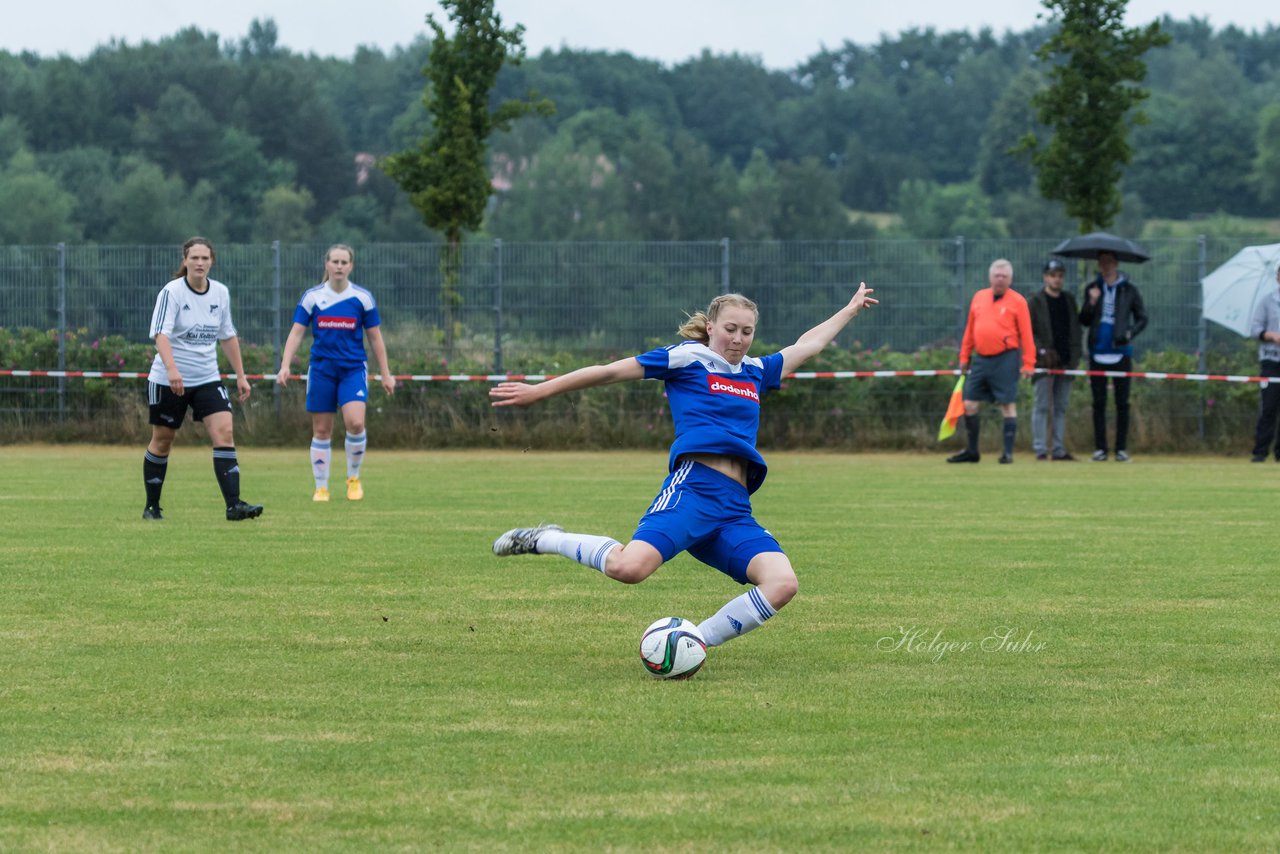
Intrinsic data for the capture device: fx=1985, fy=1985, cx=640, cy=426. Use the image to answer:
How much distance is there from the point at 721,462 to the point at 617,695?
54.2 inches

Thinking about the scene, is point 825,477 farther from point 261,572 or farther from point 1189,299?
→ point 261,572

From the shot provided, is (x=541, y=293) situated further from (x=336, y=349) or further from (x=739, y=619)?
(x=739, y=619)

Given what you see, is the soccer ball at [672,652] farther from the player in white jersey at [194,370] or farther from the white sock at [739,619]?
the player in white jersey at [194,370]

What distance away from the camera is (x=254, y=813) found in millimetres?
5234

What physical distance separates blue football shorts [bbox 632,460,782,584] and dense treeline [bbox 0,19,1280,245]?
79.0 m

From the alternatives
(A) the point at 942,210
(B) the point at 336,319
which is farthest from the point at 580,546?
(A) the point at 942,210

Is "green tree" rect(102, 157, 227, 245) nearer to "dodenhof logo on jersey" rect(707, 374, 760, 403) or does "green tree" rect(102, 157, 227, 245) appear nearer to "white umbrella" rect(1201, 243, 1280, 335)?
"white umbrella" rect(1201, 243, 1280, 335)

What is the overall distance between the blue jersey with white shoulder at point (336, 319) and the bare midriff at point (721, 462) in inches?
313

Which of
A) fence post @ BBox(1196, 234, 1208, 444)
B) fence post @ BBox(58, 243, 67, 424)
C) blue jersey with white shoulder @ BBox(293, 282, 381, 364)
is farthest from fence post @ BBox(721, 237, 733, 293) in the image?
blue jersey with white shoulder @ BBox(293, 282, 381, 364)

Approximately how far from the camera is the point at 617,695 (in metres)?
7.05

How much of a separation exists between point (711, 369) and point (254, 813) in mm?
3460

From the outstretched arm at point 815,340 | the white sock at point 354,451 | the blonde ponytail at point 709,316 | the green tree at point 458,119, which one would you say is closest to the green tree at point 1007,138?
the green tree at point 458,119

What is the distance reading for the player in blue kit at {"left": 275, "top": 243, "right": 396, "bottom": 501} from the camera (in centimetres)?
1559

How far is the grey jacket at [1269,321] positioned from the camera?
21047mm
